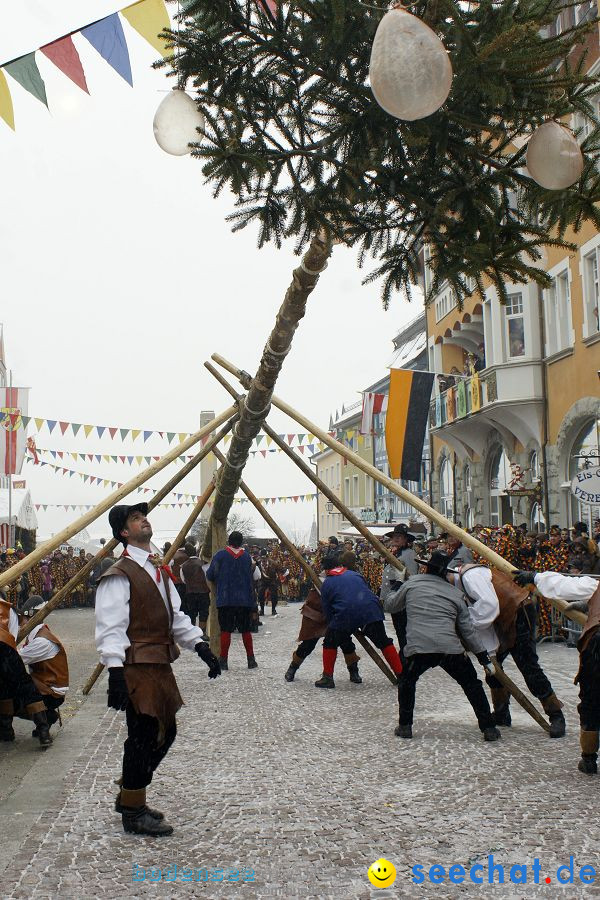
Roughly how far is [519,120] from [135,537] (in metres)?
3.03

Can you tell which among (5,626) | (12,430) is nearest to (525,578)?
(5,626)

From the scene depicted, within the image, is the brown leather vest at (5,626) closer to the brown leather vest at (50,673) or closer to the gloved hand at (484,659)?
the brown leather vest at (50,673)

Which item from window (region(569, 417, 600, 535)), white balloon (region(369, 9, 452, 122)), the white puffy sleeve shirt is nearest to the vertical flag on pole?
window (region(569, 417, 600, 535))

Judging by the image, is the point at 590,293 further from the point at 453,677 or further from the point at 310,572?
the point at 453,677

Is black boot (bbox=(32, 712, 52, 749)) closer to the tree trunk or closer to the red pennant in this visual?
the tree trunk

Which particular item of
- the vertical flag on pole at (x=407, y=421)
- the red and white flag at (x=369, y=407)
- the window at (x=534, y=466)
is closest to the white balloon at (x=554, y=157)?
the vertical flag on pole at (x=407, y=421)

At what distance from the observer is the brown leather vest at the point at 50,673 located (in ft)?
25.4

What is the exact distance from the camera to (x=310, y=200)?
183 inches

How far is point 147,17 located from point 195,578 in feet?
31.5

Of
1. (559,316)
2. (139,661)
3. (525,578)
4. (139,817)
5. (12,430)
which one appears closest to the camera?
(139,817)

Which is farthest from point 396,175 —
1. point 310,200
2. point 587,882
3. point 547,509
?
point 547,509

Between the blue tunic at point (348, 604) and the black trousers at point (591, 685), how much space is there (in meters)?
4.12

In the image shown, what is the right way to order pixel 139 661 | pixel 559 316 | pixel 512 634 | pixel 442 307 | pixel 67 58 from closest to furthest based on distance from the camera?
pixel 139 661 → pixel 512 634 → pixel 67 58 → pixel 559 316 → pixel 442 307

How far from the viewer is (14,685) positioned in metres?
7.27
